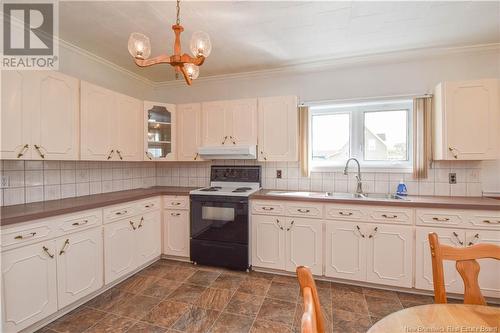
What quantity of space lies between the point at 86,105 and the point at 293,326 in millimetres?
2659

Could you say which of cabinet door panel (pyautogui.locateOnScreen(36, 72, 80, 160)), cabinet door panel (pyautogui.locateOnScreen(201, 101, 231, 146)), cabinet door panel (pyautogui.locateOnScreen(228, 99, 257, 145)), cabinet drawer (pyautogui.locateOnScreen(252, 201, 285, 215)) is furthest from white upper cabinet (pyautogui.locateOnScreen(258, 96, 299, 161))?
cabinet door panel (pyautogui.locateOnScreen(36, 72, 80, 160))

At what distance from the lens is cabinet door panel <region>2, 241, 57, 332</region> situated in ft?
Answer: 4.98

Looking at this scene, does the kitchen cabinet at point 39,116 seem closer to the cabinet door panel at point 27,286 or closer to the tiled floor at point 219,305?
the cabinet door panel at point 27,286

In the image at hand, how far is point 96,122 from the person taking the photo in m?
2.37

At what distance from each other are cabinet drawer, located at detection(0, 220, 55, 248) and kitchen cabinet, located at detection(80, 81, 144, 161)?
74 centimetres

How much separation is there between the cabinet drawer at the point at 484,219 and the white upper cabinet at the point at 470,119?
0.55 m

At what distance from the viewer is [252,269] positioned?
8.68 feet

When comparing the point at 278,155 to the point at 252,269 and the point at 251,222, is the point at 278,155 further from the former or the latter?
the point at 252,269

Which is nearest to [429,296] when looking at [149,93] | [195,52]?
[195,52]

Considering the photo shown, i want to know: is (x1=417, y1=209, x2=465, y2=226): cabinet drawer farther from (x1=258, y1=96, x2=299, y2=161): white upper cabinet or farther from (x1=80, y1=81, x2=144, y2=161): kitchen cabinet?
(x1=80, y1=81, x2=144, y2=161): kitchen cabinet

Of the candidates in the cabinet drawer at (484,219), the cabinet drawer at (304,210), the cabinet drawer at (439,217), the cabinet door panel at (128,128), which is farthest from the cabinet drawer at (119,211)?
the cabinet drawer at (484,219)

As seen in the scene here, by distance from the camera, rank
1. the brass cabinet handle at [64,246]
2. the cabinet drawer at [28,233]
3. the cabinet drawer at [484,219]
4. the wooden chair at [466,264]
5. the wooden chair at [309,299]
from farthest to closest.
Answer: the cabinet drawer at [484,219] → the brass cabinet handle at [64,246] → the cabinet drawer at [28,233] → the wooden chair at [466,264] → the wooden chair at [309,299]

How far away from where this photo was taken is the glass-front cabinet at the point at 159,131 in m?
3.01

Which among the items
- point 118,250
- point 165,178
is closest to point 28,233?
point 118,250
